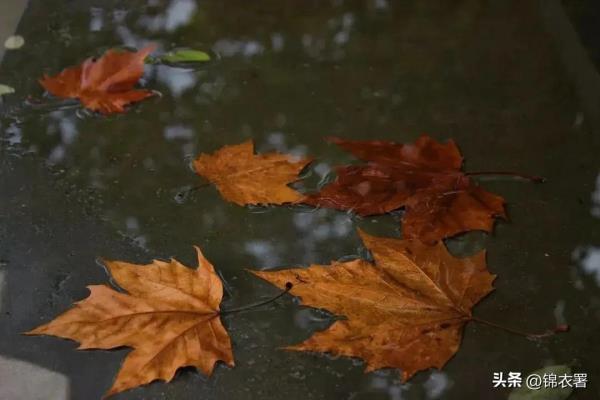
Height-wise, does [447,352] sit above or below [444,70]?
below

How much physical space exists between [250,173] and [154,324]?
458 mm

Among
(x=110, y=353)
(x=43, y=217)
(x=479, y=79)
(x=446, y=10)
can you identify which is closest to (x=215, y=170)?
(x=43, y=217)

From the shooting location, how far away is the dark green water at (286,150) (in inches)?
50.8

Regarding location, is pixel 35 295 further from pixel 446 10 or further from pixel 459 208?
pixel 446 10

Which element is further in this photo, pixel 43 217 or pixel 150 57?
pixel 150 57

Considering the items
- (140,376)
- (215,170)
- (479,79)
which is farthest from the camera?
(479,79)

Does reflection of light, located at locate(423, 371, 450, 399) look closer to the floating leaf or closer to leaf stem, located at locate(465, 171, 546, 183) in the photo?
leaf stem, located at locate(465, 171, 546, 183)

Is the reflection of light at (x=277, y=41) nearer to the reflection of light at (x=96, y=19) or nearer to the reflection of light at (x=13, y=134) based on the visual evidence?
the reflection of light at (x=96, y=19)

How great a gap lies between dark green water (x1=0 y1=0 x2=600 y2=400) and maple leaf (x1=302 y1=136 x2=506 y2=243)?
35 millimetres

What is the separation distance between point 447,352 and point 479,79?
896 millimetres

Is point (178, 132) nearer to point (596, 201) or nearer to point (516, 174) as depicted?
point (516, 174)

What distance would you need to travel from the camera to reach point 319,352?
1287mm

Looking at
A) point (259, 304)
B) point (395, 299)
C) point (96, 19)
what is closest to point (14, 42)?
point (96, 19)

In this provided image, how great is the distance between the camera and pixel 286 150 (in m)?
1.70
